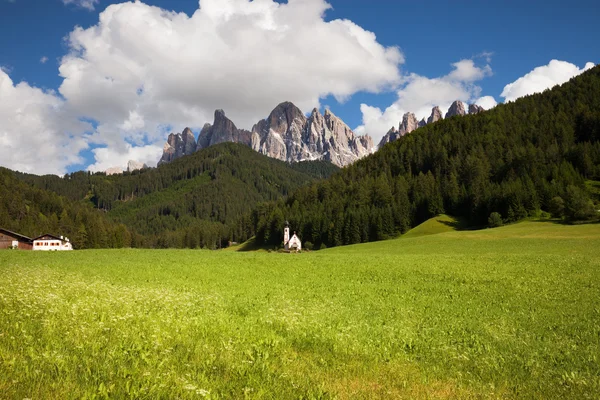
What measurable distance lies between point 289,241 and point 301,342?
105832mm

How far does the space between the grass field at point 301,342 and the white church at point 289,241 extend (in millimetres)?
90605

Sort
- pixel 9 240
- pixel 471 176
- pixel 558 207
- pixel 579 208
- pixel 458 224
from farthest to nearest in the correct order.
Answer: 1. pixel 471 176
2. pixel 458 224
3. pixel 9 240
4. pixel 558 207
5. pixel 579 208

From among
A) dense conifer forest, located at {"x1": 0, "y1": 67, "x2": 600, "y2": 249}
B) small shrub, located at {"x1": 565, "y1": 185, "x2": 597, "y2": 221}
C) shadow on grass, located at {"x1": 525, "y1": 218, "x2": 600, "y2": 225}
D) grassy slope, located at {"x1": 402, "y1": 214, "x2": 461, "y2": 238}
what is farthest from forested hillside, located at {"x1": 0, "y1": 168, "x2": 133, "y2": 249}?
small shrub, located at {"x1": 565, "y1": 185, "x2": 597, "y2": 221}

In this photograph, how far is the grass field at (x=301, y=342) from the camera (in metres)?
7.12

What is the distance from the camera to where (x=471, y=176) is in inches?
4926

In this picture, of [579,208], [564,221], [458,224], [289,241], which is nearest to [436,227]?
[458,224]

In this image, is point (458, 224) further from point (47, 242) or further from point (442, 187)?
point (47, 242)

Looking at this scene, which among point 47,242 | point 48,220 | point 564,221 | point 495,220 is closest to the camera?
point 564,221

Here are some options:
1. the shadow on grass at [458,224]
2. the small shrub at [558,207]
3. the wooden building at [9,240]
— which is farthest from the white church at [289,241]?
the wooden building at [9,240]

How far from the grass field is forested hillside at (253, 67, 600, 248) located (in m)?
81.9

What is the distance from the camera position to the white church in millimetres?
114250

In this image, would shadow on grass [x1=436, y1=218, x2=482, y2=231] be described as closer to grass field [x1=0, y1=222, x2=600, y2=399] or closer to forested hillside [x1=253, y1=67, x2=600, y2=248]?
forested hillside [x1=253, y1=67, x2=600, y2=248]

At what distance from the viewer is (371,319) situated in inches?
608

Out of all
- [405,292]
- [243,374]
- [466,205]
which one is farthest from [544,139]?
[243,374]
